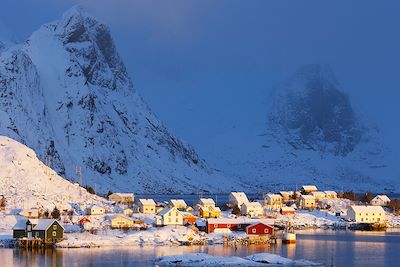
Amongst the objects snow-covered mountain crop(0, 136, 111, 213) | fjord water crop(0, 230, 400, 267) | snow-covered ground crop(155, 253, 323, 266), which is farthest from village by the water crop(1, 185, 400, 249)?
snow-covered ground crop(155, 253, 323, 266)

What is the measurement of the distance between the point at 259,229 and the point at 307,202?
4895 centimetres

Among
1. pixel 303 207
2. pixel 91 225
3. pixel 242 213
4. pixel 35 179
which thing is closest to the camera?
pixel 91 225

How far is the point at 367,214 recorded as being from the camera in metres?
119

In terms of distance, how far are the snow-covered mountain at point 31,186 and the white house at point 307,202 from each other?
3406 centimetres

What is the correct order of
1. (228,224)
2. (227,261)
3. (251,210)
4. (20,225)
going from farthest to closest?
(251,210) → (228,224) → (20,225) → (227,261)

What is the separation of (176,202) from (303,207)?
2316 centimetres

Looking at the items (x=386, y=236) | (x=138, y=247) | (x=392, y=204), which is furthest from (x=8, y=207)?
(x=392, y=204)

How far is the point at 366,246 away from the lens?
84.7m

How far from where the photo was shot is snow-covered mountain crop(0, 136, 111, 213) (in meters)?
101

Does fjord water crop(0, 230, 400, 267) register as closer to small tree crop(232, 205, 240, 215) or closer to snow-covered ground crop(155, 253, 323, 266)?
snow-covered ground crop(155, 253, 323, 266)

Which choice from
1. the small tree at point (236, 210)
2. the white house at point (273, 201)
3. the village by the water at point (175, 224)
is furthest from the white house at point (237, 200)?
the small tree at point (236, 210)

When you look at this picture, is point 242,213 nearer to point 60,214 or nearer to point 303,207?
point 303,207

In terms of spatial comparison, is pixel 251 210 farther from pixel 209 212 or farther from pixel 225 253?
pixel 225 253

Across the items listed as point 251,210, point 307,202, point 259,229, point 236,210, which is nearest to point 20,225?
point 259,229
